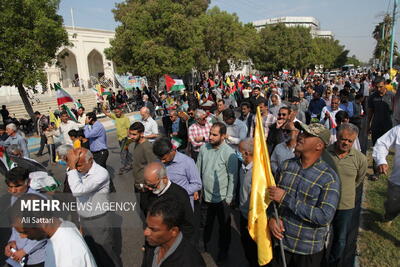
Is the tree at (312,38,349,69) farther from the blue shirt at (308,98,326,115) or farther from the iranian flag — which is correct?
the blue shirt at (308,98,326,115)

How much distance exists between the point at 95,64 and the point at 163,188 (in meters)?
39.7

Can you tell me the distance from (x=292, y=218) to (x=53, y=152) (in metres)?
9.13

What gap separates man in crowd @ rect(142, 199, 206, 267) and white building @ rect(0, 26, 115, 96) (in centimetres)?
3078

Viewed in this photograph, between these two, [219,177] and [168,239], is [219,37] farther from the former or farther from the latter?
[168,239]

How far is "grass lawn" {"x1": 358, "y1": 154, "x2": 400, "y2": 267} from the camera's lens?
3.57m

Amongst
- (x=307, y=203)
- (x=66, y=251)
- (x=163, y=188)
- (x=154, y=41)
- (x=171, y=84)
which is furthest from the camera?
(x=154, y=41)

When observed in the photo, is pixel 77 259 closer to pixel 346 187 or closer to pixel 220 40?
pixel 346 187

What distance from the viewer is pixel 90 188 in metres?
3.31

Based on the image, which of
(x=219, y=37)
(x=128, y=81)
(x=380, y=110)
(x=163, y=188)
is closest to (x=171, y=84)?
(x=380, y=110)

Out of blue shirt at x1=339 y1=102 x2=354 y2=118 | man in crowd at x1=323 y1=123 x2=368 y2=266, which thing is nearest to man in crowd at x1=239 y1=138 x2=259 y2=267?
man in crowd at x1=323 y1=123 x2=368 y2=266

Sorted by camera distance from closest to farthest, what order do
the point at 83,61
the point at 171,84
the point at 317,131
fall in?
the point at 317,131 → the point at 171,84 → the point at 83,61

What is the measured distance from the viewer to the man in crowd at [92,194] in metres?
3.29

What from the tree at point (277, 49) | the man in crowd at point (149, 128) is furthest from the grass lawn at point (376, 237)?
the tree at point (277, 49)

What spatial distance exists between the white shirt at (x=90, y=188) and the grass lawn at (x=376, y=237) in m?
3.21
